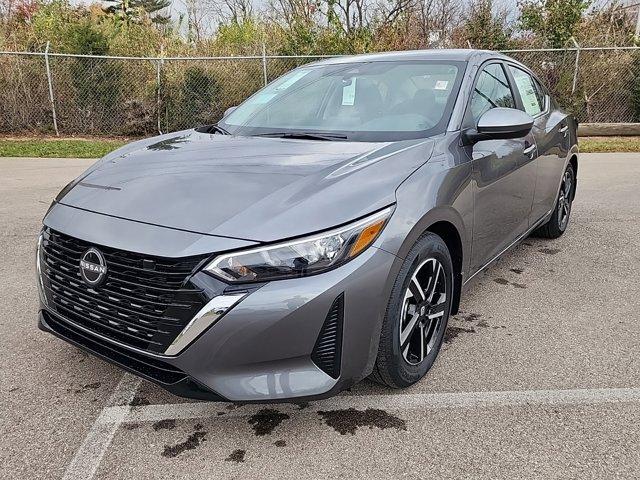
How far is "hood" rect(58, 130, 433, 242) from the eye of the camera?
2.13 meters

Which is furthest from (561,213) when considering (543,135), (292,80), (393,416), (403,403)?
(393,416)

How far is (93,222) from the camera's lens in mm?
2309

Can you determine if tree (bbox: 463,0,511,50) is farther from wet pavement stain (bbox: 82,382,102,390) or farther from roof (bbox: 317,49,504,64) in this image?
wet pavement stain (bbox: 82,382,102,390)

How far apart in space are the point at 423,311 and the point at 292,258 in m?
0.92

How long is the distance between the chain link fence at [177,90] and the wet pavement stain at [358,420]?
38.9ft

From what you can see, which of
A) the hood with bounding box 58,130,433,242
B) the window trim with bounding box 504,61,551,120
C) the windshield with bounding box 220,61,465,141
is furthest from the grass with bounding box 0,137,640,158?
the hood with bounding box 58,130,433,242

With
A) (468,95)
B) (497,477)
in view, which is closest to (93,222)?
(497,477)

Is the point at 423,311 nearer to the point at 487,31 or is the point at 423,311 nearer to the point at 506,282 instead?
the point at 506,282

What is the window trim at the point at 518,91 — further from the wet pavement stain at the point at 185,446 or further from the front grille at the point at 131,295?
the wet pavement stain at the point at 185,446

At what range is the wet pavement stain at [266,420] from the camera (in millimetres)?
2369

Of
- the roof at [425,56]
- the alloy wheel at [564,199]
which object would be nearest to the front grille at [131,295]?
the roof at [425,56]

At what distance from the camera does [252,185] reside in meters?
2.36

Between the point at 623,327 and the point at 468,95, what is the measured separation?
1.67 meters

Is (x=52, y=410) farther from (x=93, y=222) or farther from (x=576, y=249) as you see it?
(x=576, y=249)
